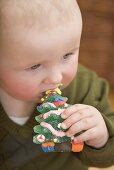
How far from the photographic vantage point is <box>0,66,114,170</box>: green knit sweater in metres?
0.91

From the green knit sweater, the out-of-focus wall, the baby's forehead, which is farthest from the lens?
the out-of-focus wall

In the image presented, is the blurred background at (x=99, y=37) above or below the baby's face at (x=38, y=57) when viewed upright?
below

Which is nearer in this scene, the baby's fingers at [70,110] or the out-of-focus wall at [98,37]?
the baby's fingers at [70,110]

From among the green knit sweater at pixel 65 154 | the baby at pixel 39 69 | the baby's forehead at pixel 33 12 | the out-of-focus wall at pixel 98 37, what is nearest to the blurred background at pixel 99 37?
the out-of-focus wall at pixel 98 37

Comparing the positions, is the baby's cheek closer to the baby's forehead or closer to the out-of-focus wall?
the baby's forehead

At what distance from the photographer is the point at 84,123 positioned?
0.78 m

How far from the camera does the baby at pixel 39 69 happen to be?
0.75m

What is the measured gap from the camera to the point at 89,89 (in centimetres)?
97

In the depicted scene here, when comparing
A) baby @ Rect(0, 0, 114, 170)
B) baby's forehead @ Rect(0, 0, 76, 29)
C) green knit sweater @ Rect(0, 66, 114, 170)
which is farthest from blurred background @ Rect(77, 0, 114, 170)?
baby's forehead @ Rect(0, 0, 76, 29)

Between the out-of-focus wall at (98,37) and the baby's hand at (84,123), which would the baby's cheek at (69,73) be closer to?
the baby's hand at (84,123)

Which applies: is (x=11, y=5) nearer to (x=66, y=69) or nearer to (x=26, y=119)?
(x=66, y=69)

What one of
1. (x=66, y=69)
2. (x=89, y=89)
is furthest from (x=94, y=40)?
(x=66, y=69)

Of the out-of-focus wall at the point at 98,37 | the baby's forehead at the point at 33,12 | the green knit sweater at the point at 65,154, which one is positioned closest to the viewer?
the baby's forehead at the point at 33,12

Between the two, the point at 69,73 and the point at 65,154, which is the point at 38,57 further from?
the point at 65,154
